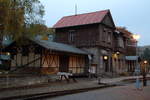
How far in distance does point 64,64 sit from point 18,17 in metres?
9.93

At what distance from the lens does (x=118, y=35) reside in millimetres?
31656

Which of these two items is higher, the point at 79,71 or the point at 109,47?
the point at 109,47

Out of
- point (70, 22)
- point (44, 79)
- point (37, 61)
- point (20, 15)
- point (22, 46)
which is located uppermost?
point (70, 22)

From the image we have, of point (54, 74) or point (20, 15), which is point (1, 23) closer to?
point (20, 15)

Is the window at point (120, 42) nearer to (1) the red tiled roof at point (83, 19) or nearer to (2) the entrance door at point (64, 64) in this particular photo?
(1) the red tiled roof at point (83, 19)

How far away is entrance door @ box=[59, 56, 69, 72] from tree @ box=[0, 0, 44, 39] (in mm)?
5980

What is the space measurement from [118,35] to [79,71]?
10268 mm

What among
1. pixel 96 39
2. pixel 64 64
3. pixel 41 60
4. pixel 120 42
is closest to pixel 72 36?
pixel 96 39

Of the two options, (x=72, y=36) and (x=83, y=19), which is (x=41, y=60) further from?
(x=83, y=19)

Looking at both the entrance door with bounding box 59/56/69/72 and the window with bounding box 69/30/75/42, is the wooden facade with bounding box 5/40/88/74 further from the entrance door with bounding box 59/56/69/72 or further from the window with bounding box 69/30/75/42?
the window with bounding box 69/30/75/42

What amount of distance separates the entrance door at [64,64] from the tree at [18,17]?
5.98 meters

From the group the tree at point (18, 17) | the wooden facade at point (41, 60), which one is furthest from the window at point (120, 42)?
the tree at point (18, 17)

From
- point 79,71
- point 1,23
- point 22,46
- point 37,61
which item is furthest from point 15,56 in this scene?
point 1,23

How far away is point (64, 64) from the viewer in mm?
23359
